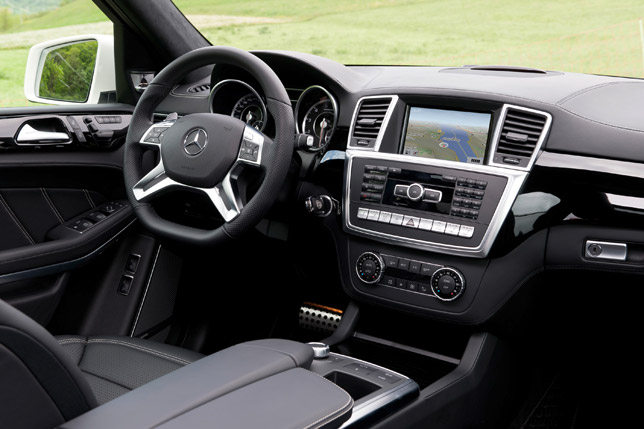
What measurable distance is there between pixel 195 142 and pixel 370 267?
2.15 ft

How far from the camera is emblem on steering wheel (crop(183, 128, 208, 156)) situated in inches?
76.4

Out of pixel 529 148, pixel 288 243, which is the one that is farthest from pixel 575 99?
pixel 288 243

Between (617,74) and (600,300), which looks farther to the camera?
(617,74)

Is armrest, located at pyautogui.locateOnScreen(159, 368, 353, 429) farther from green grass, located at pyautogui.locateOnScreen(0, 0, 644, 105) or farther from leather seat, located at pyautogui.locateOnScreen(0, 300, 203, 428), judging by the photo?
green grass, located at pyautogui.locateOnScreen(0, 0, 644, 105)

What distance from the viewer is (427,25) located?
8.20 metres

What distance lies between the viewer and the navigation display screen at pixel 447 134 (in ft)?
6.45

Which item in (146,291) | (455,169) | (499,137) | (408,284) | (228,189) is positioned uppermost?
(499,137)

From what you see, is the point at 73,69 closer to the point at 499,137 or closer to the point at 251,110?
the point at 251,110

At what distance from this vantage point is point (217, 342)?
2.70 meters

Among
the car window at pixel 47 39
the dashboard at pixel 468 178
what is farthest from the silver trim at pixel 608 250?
the car window at pixel 47 39

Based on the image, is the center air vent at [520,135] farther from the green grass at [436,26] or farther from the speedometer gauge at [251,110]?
the green grass at [436,26]

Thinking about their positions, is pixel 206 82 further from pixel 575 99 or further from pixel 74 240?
pixel 575 99

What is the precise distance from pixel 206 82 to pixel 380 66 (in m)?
0.71

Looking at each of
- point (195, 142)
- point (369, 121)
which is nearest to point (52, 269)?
point (195, 142)
